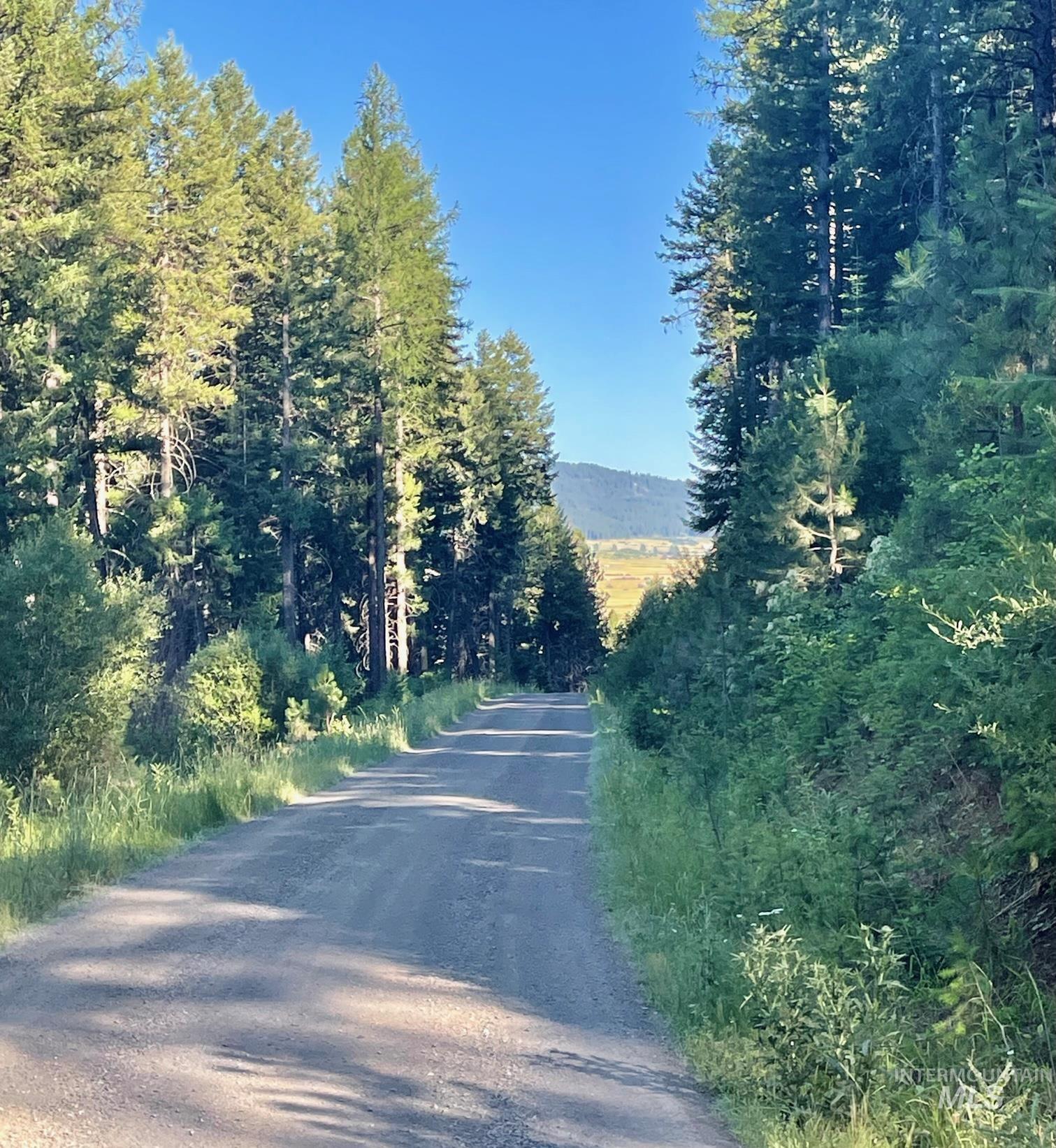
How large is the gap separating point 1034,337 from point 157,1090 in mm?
10034

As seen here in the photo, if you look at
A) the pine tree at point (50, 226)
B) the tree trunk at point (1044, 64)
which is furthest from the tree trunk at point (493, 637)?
the tree trunk at point (1044, 64)

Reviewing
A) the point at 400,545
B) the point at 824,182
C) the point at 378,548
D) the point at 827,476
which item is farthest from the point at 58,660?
the point at 400,545

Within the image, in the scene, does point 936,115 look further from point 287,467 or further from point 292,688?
point 287,467

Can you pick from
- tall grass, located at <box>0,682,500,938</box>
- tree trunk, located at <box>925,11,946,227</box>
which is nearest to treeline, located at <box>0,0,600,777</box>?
tall grass, located at <box>0,682,500,938</box>

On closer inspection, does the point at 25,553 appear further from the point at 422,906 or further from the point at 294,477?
the point at 294,477

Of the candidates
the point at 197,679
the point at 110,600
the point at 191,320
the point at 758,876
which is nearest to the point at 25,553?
the point at 110,600

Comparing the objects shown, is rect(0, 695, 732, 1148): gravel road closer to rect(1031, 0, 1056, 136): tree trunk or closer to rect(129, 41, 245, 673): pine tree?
rect(1031, 0, 1056, 136): tree trunk

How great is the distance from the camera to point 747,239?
28609 mm

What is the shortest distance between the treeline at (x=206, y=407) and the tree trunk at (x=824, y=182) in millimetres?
15091

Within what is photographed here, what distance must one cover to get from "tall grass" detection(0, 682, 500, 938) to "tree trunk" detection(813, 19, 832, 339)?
51.1 feet

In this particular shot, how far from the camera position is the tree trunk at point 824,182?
90.2 ft

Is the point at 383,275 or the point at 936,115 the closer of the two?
the point at 936,115

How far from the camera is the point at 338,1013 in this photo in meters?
6.38

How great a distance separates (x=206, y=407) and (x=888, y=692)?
3260 cm
